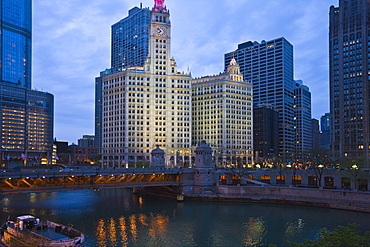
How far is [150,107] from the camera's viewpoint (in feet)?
631

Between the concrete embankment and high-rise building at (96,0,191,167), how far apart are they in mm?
81839

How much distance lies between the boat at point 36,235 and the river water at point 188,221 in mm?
5834

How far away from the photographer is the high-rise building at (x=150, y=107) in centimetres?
18938

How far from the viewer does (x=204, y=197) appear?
106m

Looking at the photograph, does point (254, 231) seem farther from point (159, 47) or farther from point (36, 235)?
point (159, 47)

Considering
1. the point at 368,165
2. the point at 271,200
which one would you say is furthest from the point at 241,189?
the point at 368,165

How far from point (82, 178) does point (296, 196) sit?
54.9 metres

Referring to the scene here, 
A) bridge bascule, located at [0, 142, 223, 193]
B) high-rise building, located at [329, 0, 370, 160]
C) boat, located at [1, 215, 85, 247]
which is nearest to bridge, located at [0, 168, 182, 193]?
bridge bascule, located at [0, 142, 223, 193]

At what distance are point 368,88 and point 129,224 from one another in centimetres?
16138

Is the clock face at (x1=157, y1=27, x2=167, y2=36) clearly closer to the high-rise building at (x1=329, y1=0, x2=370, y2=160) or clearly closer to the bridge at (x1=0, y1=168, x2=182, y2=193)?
the high-rise building at (x1=329, y1=0, x2=370, y2=160)

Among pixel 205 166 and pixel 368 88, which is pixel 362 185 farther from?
pixel 368 88

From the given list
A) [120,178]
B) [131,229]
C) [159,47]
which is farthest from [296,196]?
[159,47]

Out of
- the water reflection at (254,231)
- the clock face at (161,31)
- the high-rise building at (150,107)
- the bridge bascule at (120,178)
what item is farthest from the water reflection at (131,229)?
the clock face at (161,31)

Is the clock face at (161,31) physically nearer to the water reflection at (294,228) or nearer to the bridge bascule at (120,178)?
the bridge bascule at (120,178)
